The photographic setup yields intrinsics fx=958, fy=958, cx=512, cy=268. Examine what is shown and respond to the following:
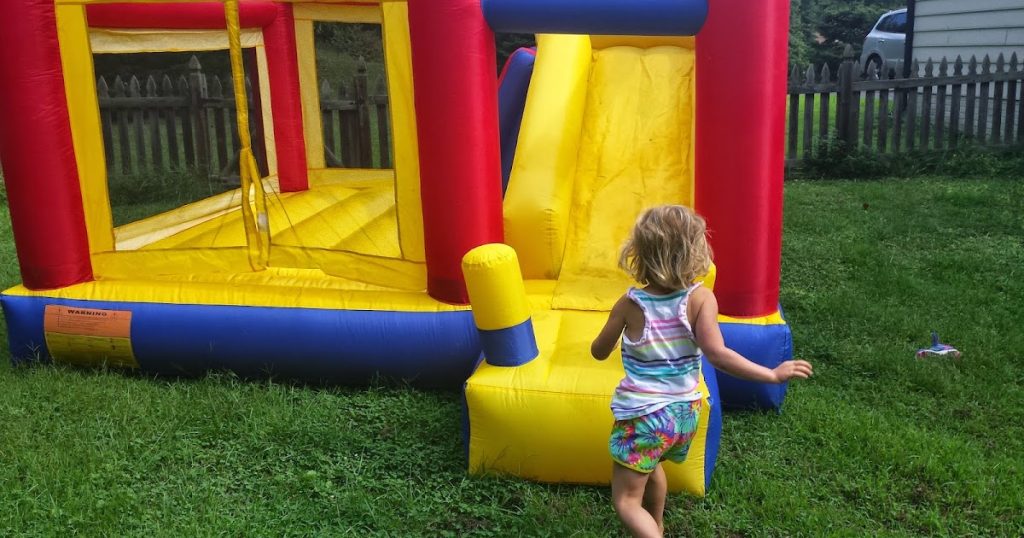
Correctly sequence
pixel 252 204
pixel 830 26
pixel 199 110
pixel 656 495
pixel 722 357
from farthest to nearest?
pixel 830 26 → pixel 199 110 → pixel 252 204 → pixel 656 495 → pixel 722 357

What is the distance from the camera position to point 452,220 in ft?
13.4

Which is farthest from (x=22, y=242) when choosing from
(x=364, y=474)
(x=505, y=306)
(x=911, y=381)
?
(x=911, y=381)

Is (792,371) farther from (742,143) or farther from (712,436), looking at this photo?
(742,143)

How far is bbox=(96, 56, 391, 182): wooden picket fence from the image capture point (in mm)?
4746

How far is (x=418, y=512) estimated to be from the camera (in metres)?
3.27

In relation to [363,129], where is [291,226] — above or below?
below

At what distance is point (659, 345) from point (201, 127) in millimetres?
3932

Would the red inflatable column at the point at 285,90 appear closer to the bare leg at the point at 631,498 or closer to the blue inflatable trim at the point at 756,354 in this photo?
the blue inflatable trim at the point at 756,354

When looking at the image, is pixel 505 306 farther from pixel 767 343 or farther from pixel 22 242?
pixel 22 242

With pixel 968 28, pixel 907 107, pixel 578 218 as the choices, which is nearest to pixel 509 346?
pixel 578 218

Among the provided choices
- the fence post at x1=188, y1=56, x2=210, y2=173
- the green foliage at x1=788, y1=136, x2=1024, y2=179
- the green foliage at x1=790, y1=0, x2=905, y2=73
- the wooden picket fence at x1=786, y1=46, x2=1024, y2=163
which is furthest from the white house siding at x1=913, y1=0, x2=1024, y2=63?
the green foliage at x1=790, y1=0, x2=905, y2=73

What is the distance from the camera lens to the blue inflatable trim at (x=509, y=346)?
354cm

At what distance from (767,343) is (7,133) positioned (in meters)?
3.55

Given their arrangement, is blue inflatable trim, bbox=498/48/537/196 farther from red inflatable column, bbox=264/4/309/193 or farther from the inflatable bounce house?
red inflatable column, bbox=264/4/309/193
